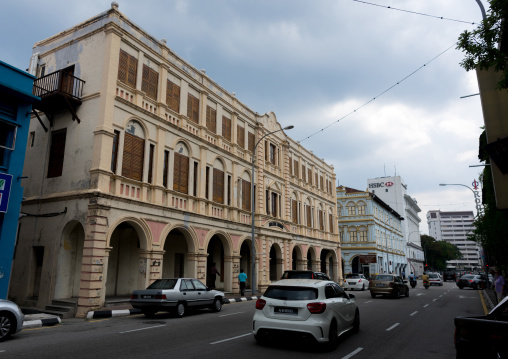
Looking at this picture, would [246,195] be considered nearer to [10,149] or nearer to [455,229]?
[10,149]

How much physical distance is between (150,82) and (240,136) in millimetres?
9174

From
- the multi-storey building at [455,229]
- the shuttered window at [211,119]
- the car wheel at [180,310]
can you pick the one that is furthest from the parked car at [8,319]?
the multi-storey building at [455,229]

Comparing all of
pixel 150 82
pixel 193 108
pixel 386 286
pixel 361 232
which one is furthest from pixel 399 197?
pixel 150 82

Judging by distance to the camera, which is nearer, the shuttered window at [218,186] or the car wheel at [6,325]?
the car wheel at [6,325]

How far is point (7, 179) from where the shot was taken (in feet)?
43.7

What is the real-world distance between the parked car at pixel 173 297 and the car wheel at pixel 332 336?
697cm

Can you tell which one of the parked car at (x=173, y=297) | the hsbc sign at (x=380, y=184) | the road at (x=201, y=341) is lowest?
the road at (x=201, y=341)

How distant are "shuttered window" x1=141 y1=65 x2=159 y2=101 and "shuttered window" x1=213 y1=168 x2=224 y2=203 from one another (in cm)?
644

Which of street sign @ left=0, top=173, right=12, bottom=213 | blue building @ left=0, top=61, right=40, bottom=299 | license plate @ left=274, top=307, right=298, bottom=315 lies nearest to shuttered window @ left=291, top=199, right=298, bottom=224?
blue building @ left=0, top=61, right=40, bottom=299

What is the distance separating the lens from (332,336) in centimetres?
820

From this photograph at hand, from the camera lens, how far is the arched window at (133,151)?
18.0 m

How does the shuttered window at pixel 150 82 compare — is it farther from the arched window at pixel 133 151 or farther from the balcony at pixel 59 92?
the balcony at pixel 59 92

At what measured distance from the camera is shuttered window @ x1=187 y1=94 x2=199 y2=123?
22719mm

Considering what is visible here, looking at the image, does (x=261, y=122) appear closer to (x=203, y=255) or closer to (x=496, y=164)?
(x=203, y=255)
